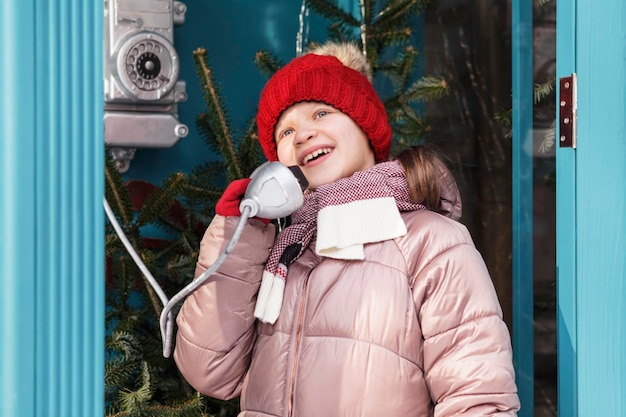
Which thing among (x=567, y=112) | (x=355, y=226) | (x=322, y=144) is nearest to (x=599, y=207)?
(x=567, y=112)

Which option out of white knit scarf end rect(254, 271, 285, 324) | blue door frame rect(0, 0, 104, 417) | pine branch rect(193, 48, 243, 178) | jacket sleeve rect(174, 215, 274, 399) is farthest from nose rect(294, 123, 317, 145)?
blue door frame rect(0, 0, 104, 417)

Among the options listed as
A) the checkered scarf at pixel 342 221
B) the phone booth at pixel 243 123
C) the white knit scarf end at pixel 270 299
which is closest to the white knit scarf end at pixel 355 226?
the checkered scarf at pixel 342 221

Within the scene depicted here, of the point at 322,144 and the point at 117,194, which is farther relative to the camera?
the point at 117,194

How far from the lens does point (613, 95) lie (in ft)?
5.91

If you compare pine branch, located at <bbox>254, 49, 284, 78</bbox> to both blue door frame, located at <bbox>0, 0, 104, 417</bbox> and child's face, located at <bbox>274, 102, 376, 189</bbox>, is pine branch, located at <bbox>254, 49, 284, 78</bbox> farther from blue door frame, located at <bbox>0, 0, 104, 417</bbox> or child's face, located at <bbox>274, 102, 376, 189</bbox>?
blue door frame, located at <bbox>0, 0, 104, 417</bbox>

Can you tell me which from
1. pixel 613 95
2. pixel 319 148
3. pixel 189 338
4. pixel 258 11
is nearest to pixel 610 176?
pixel 613 95

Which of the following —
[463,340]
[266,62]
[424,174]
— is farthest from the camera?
[266,62]

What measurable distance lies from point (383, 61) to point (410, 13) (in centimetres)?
24

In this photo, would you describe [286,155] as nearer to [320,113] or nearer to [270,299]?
[320,113]

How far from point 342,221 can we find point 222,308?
1.01 feet

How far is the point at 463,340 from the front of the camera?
5.43ft

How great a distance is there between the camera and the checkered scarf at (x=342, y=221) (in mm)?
1787

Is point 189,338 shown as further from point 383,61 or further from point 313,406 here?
point 383,61

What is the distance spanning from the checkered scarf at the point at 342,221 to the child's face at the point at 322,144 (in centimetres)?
7
